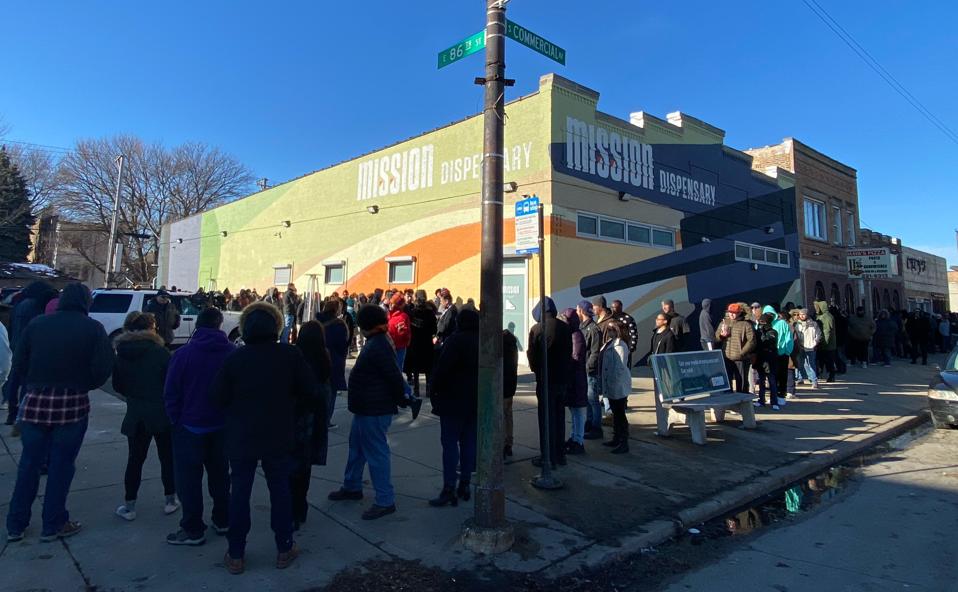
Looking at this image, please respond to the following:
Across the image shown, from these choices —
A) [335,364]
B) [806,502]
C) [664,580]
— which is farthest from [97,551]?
[806,502]

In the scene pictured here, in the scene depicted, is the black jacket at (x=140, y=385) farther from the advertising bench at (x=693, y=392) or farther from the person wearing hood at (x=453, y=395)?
the advertising bench at (x=693, y=392)

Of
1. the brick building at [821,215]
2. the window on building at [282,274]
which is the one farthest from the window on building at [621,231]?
the window on building at [282,274]

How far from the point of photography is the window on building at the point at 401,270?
56.2 feet

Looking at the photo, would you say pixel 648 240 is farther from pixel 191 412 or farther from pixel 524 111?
pixel 191 412

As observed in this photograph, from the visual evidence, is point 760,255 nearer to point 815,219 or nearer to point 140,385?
point 815,219

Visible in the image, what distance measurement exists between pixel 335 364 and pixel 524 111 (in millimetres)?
10468

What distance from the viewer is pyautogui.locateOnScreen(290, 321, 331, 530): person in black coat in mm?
3900

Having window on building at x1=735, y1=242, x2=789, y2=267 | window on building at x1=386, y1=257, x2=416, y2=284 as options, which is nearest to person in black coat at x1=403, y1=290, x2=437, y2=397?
window on building at x1=386, y1=257, x2=416, y2=284

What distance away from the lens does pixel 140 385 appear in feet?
14.1

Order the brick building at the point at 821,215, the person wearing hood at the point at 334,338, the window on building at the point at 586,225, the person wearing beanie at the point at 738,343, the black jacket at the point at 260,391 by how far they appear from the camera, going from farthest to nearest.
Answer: the brick building at the point at 821,215, the window on building at the point at 586,225, the person wearing beanie at the point at 738,343, the person wearing hood at the point at 334,338, the black jacket at the point at 260,391

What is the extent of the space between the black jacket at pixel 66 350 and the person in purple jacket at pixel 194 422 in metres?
0.60

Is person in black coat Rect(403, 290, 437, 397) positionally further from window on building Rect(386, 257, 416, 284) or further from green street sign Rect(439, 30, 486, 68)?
window on building Rect(386, 257, 416, 284)

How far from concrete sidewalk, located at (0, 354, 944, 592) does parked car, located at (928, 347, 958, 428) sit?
952 mm

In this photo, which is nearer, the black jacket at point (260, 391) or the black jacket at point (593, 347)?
the black jacket at point (260, 391)
